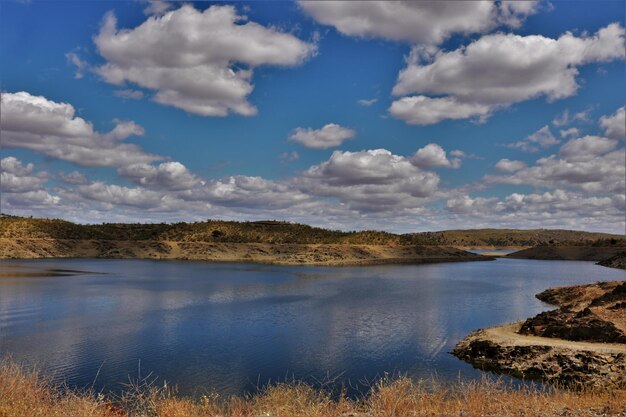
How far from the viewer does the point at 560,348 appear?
28.6 metres

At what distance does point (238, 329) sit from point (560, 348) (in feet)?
77.8

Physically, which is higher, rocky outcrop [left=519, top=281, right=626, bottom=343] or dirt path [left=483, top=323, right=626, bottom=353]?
rocky outcrop [left=519, top=281, right=626, bottom=343]

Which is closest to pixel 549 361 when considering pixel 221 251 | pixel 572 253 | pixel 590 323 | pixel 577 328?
pixel 577 328

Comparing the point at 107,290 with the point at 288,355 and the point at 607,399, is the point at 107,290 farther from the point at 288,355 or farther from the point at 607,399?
the point at 607,399

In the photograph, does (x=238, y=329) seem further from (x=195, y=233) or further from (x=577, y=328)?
(x=195, y=233)

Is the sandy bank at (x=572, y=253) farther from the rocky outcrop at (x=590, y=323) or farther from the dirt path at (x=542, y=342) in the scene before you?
the dirt path at (x=542, y=342)

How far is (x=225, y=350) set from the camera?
30.9m

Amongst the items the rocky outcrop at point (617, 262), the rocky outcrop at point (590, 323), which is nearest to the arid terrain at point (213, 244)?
the rocky outcrop at point (617, 262)

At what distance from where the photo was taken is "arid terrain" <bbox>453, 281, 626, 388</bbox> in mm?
26312

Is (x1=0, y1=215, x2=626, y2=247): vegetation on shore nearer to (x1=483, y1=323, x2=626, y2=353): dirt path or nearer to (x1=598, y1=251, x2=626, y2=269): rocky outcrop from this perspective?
(x1=598, y1=251, x2=626, y2=269): rocky outcrop

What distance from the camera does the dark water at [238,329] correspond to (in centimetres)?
2638

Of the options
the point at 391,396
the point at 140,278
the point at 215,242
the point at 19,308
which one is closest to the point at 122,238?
the point at 215,242

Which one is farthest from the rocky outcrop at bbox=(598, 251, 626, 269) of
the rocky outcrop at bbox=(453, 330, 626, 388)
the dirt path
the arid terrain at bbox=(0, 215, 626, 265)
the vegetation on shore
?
the rocky outcrop at bbox=(453, 330, 626, 388)

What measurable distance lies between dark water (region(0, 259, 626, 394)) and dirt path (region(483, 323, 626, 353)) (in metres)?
3.31
